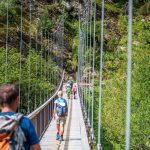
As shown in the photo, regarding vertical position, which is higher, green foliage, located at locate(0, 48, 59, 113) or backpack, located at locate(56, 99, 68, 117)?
green foliage, located at locate(0, 48, 59, 113)

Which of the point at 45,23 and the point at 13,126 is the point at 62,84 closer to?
the point at 45,23

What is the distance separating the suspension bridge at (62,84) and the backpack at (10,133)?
0.91 m

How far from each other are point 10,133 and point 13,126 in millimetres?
61

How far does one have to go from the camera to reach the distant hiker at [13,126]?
419cm

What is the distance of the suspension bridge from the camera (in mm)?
11547

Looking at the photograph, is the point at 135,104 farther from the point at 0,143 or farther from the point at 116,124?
the point at 0,143

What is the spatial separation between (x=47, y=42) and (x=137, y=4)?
2756 centimetres

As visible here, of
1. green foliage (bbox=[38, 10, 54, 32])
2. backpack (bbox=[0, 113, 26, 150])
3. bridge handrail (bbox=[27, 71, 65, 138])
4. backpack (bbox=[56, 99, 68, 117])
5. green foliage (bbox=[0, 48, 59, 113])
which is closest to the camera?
backpack (bbox=[0, 113, 26, 150])

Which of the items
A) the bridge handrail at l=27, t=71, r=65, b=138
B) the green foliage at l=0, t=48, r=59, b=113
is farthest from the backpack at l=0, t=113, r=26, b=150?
the green foliage at l=0, t=48, r=59, b=113

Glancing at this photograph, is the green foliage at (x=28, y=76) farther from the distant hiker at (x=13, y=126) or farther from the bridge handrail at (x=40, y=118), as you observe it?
the distant hiker at (x=13, y=126)

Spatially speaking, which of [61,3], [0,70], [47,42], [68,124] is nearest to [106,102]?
[0,70]

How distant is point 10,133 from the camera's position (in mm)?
4211

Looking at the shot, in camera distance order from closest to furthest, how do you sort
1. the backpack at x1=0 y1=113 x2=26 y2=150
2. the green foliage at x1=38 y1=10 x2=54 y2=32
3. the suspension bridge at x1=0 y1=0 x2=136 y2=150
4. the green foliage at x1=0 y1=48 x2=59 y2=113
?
the backpack at x1=0 y1=113 x2=26 y2=150
the suspension bridge at x1=0 y1=0 x2=136 y2=150
the green foliage at x1=0 y1=48 x2=59 y2=113
the green foliage at x1=38 y1=10 x2=54 y2=32

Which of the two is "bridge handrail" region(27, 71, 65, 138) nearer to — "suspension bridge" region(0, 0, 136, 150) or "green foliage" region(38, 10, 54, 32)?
"suspension bridge" region(0, 0, 136, 150)
